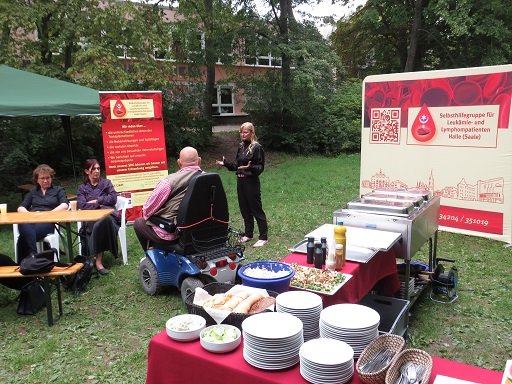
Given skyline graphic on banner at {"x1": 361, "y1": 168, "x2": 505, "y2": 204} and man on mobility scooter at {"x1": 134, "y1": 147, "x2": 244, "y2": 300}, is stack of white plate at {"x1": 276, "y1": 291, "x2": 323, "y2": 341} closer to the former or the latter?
man on mobility scooter at {"x1": 134, "y1": 147, "x2": 244, "y2": 300}

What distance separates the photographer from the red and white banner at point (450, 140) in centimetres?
559

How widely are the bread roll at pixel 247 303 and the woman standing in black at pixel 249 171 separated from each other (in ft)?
10.9

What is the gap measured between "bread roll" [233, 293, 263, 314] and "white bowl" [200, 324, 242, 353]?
0.36 feet

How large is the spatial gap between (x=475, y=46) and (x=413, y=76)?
12367 millimetres

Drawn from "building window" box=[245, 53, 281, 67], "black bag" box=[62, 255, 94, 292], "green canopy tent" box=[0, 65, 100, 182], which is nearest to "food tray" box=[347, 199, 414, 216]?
"black bag" box=[62, 255, 94, 292]

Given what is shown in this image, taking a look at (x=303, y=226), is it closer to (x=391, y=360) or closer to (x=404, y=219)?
(x=404, y=219)

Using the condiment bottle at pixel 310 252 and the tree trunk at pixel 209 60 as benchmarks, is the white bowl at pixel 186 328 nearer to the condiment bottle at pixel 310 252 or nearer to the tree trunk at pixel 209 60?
the condiment bottle at pixel 310 252

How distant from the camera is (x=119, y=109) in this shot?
6.77 metres

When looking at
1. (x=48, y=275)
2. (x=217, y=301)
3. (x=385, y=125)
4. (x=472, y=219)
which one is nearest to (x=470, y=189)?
(x=472, y=219)

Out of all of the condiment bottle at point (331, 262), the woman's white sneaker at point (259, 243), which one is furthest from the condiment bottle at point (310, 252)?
the woman's white sneaker at point (259, 243)

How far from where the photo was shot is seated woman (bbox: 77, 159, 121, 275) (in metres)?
4.97

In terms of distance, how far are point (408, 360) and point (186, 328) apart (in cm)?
96

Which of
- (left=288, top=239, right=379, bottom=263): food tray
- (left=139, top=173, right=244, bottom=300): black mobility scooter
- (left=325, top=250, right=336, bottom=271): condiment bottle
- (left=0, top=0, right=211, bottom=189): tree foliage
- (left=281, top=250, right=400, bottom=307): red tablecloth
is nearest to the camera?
(left=281, top=250, right=400, bottom=307): red tablecloth

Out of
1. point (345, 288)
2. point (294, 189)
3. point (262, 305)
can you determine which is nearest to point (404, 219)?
point (345, 288)
